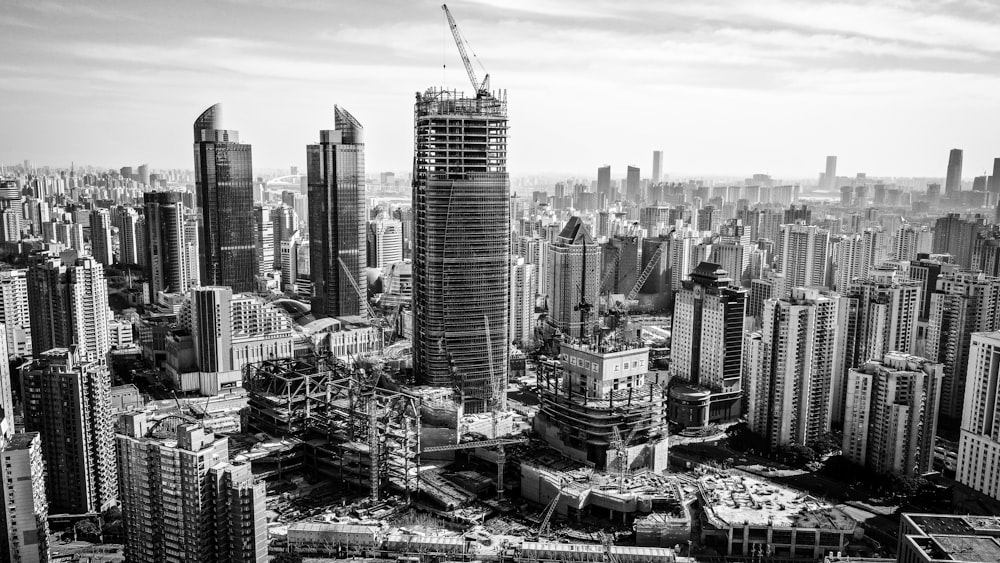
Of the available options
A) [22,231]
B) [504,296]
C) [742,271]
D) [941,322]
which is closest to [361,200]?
[504,296]

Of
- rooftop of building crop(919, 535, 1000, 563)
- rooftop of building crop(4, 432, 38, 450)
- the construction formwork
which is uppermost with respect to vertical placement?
rooftop of building crop(4, 432, 38, 450)

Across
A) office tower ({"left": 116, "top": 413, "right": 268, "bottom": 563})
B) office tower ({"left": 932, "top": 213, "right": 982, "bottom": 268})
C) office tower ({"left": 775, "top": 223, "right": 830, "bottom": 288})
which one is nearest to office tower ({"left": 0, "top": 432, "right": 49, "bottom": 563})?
office tower ({"left": 116, "top": 413, "right": 268, "bottom": 563})

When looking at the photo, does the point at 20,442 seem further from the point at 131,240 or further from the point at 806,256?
the point at 806,256

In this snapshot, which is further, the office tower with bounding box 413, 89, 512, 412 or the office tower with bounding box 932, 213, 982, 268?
the office tower with bounding box 932, 213, 982, 268

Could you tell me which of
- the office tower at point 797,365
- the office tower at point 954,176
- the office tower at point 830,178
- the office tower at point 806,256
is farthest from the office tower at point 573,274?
the office tower at point 830,178

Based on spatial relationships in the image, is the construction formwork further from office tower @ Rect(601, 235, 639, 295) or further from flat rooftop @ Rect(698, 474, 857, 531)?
office tower @ Rect(601, 235, 639, 295)

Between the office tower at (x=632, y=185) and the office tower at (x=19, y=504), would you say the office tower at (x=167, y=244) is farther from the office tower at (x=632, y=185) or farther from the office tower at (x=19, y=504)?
the office tower at (x=632, y=185)
